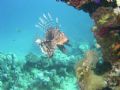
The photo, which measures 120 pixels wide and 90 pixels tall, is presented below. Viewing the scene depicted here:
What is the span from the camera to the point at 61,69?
12375 millimetres

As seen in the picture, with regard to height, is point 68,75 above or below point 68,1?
below

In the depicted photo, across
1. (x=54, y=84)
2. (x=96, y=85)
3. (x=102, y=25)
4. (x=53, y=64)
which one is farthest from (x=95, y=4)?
(x=53, y=64)

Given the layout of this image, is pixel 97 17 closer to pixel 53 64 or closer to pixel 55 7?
pixel 53 64

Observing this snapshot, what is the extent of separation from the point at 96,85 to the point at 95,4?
1.98 m

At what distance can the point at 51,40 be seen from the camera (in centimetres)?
923

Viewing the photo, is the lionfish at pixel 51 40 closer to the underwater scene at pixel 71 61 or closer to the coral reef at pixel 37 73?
the underwater scene at pixel 71 61

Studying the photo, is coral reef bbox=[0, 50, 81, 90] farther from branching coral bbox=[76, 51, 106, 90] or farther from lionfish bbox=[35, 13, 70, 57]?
branching coral bbox=[76, 51, 106, 90]

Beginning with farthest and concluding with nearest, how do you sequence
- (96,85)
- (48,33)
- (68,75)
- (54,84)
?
A: (68,75), (54,84), (48,33), (96,85)

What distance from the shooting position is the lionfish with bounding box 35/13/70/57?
357 inches

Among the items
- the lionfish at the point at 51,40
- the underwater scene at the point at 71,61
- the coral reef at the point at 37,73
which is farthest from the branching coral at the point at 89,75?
the coral reef at the point at 37,73

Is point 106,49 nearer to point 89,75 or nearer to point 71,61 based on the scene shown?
point 89,75

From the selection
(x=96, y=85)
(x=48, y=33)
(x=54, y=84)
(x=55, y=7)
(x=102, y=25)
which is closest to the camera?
(x=102, y=25)

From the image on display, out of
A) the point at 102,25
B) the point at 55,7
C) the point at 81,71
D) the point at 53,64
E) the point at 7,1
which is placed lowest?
the point at 81,71

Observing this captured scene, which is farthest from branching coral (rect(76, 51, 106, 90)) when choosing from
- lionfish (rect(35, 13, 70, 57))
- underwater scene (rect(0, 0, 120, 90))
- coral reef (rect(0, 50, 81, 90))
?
coral reef (rect(0, 50, 81, 90))
